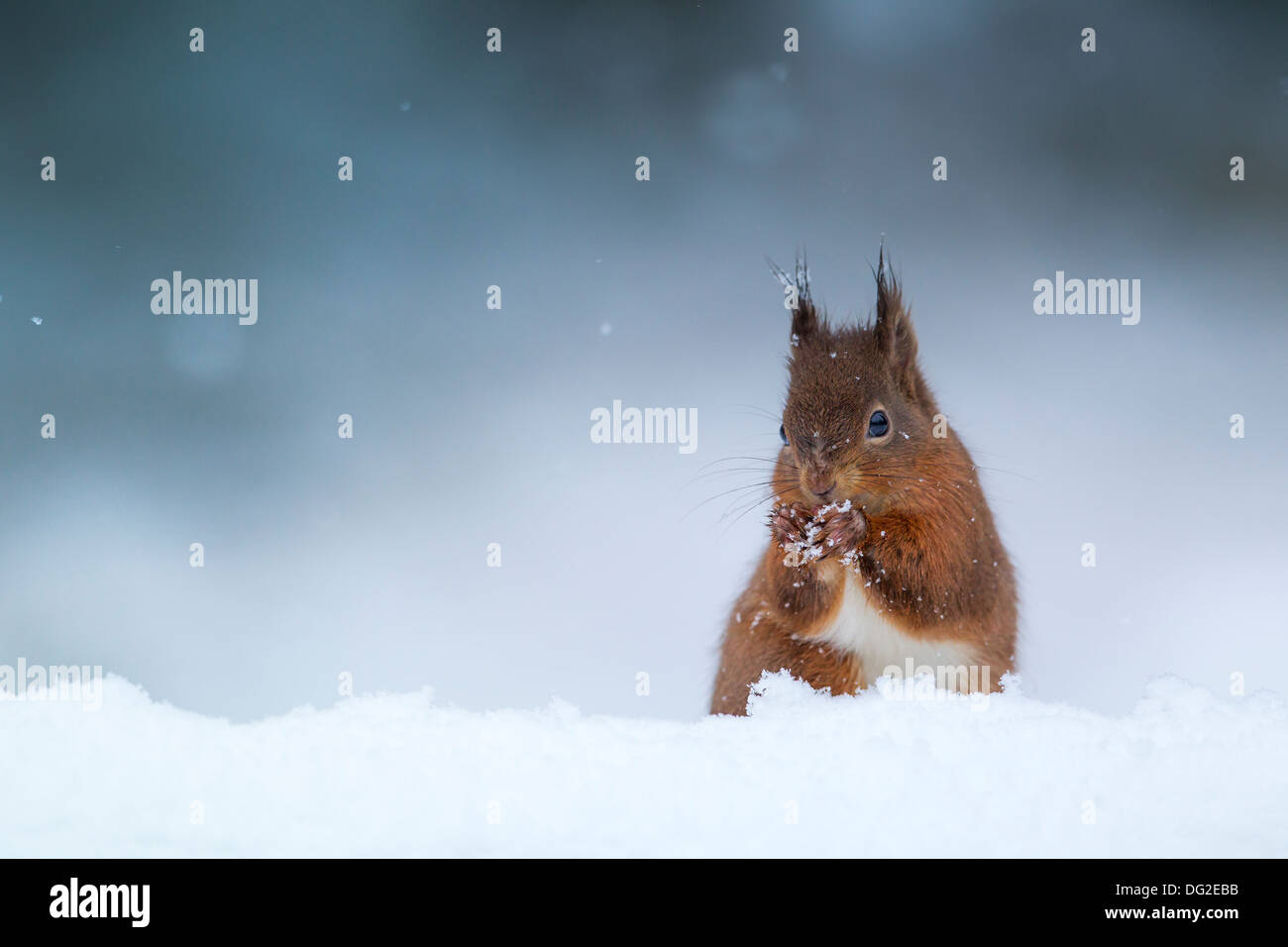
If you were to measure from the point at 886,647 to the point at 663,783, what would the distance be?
1.39 meters

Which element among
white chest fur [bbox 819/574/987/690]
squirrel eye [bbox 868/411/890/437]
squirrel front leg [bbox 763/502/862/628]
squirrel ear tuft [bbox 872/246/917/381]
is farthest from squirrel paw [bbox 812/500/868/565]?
squirrel ear tuft [bbox 872/246/917/381]

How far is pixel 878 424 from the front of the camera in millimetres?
2779

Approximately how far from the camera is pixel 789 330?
10.3ft

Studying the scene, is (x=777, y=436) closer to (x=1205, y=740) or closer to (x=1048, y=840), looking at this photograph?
Answer: (x=1205, y=740)

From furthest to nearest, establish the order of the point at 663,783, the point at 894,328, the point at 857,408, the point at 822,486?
the point at 894,328, the point at 857,408, the point at 822,486, the point at 663,783

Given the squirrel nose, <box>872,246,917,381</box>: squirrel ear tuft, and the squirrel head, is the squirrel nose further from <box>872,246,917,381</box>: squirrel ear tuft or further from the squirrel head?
<box>872,246,917,381</box>: squirrel ear tuft

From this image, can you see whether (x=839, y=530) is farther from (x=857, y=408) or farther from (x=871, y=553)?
(x=857, y=408)

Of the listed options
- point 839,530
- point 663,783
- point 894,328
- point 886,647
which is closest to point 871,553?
point 839,530

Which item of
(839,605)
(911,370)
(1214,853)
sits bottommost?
(1214,853)

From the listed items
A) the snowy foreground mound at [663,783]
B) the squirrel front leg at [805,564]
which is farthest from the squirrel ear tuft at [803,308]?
the snowy foreground mound at [663,783]

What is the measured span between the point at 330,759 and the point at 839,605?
5.20ft

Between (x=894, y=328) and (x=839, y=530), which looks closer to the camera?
(x=839, y=530)

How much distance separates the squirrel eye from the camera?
9.05 ft
